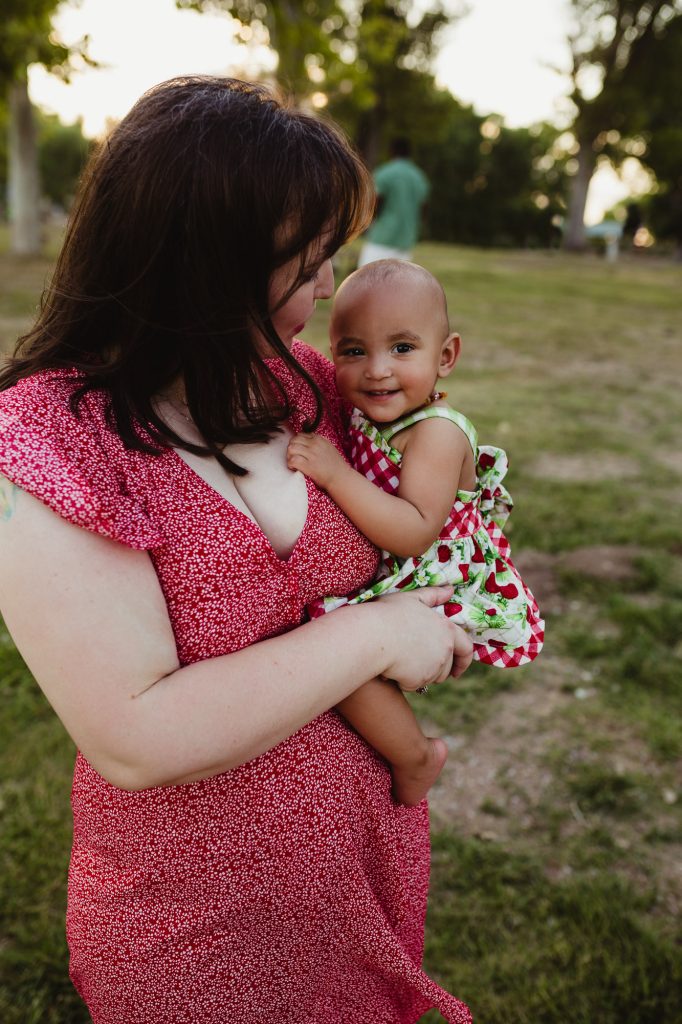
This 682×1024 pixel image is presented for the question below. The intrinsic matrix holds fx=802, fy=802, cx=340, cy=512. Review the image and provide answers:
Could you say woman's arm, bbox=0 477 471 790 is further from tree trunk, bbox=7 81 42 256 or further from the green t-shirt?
tree trunk, bbox=7 81 42 256

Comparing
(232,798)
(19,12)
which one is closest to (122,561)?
(232,798)

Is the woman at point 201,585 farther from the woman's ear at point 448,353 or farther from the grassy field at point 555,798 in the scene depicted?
the grassy field at point 555,798

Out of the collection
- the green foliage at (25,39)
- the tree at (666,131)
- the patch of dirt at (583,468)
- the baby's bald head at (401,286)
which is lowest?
the patch of dirt at (583,468)

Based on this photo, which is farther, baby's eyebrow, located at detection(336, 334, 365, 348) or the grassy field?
the grassy field

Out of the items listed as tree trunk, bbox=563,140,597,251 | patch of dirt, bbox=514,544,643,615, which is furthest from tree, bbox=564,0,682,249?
patch of dirt, bbox=514,544,643,615

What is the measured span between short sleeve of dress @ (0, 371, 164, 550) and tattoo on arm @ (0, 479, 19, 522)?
0.01 metres

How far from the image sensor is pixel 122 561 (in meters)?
1.02

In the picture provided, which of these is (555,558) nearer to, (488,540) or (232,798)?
(488,540)

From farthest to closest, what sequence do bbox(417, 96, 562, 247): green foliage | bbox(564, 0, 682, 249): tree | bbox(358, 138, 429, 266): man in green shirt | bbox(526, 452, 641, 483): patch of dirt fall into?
bbox(417, 96, 562, 247): green foliage, bbox(564, 0, 682, 249): tree, bbox(358, 138, 429, 266): man in green shirt, bbox(526, 452, 641, 483): patch of dirt

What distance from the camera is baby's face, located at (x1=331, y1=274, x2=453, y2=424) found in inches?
63.6

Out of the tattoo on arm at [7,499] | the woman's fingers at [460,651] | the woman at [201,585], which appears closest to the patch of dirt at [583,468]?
the woman's fingers at [460,651]

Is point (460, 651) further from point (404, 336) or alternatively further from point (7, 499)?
point (7, 499)

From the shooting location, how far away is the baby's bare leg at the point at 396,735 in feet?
4.44

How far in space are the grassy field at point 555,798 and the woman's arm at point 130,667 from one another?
164 cm
